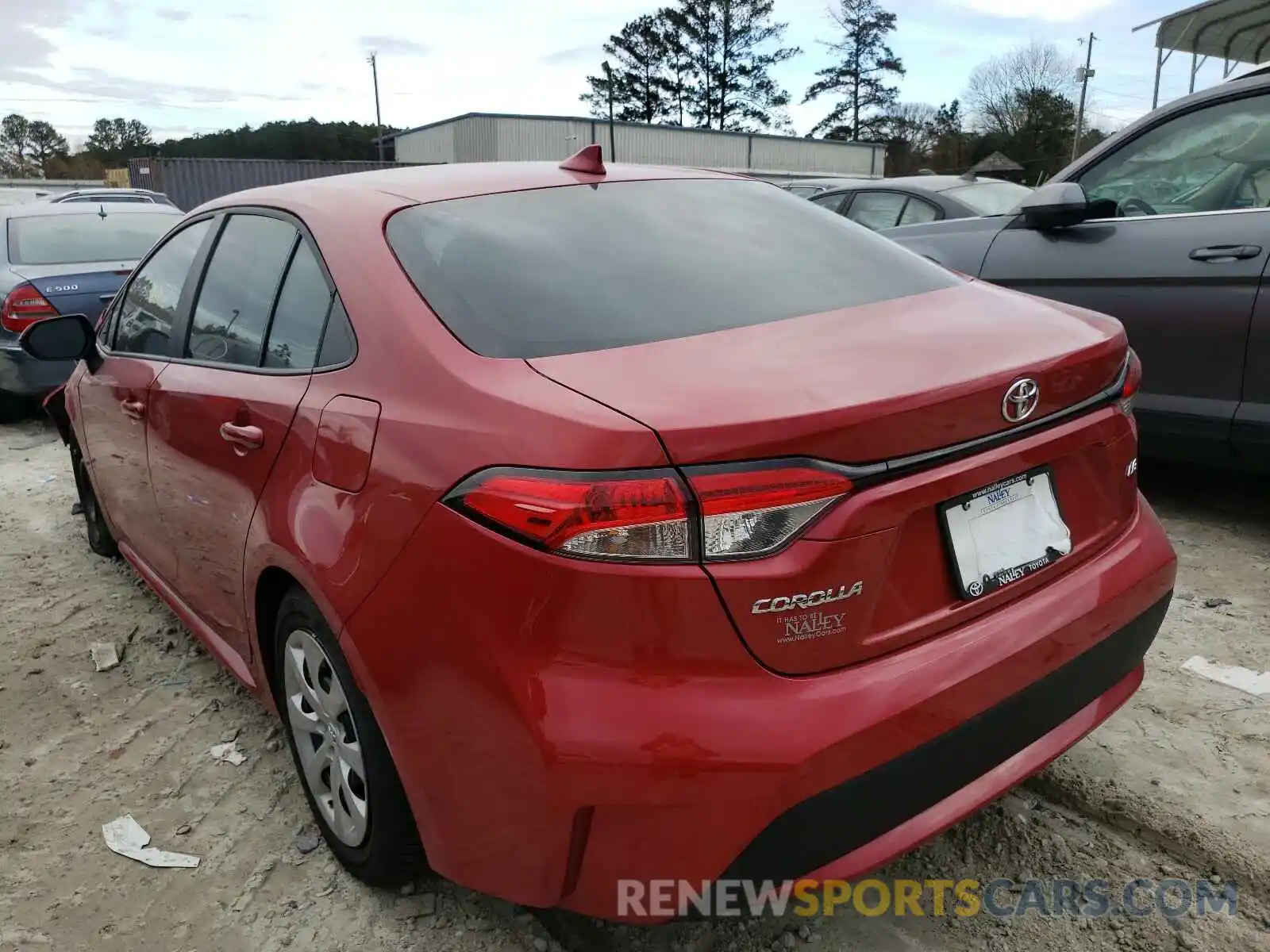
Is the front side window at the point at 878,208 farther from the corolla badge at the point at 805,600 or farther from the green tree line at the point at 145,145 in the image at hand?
the green tree line at the point at 145,145

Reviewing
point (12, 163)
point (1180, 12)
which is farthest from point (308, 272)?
point (12, 163)

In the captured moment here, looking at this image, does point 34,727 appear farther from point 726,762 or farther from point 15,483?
point 15,483

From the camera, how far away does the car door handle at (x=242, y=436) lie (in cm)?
220

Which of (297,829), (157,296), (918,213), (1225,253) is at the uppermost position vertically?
(918,213)

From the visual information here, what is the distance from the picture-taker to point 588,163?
8.46 feet

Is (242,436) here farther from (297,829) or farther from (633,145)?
(633,145)

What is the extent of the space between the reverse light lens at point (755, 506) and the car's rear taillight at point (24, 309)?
639 cm

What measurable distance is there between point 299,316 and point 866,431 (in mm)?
1347

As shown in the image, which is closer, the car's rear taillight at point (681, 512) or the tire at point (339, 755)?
the car's rear taillight at point (681, 512)

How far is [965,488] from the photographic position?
5.38ft

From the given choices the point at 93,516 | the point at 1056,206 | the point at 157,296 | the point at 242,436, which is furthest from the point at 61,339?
the point at 1056,206

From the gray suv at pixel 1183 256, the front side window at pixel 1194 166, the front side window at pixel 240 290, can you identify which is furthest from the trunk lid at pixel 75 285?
the front side window at pixel 1194 166

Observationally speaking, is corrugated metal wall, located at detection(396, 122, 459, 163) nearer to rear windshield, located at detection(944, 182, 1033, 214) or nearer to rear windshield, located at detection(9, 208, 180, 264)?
rear windshield, located at detection(9, 208, 180, 264)

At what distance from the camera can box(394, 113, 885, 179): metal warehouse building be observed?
139ft
